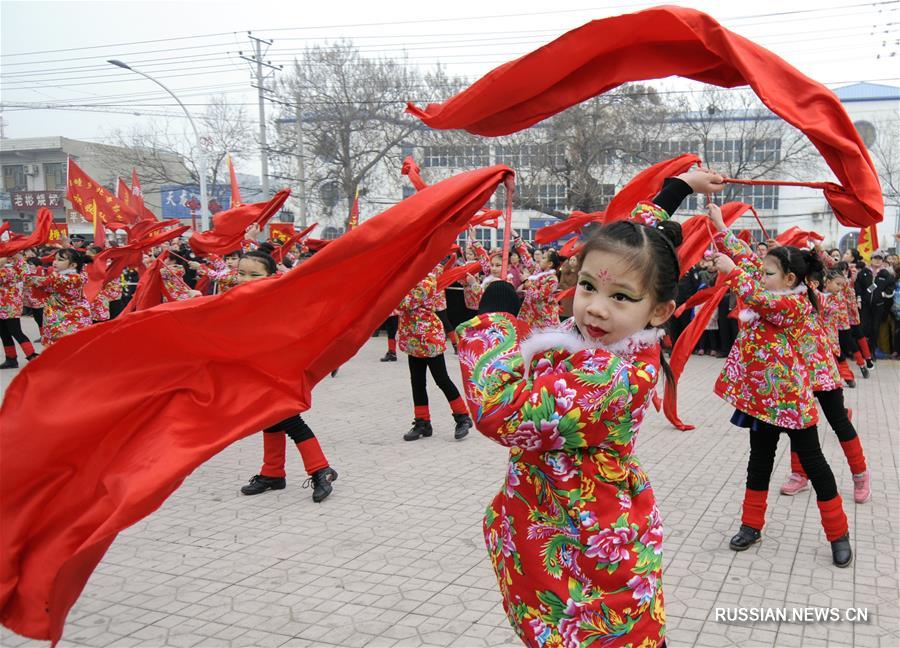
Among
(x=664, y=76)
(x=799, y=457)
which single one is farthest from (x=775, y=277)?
(x=664, y=76)

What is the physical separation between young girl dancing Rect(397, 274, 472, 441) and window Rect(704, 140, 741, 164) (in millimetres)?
28112

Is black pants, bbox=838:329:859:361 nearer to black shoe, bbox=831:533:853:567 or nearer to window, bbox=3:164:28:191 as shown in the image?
black shoe, bbox=831:533:853:567

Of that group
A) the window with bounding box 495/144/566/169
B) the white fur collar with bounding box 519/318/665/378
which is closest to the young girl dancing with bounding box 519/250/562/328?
the white fur collar with bounding box 519/318/665/378

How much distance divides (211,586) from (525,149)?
28.8m

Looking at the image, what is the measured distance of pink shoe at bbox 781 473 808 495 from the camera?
224 inches

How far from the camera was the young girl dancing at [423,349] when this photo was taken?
7508mm

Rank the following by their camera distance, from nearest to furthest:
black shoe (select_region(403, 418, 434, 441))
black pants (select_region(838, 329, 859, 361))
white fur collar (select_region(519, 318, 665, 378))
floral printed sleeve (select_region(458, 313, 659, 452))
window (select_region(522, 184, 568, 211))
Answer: floral printed sleeve (select_region(458, 313, 659, 452)), white fur collar (select_region(519, 318, 665, 378)), black shoe (select_region(403, 418, 434, 441)), black pants (select_region(838, 329, 859, 361)), window (select_region(522, 184, 568, 211))

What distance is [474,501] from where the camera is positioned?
5.55 meters

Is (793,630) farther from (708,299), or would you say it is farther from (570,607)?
(708,299)

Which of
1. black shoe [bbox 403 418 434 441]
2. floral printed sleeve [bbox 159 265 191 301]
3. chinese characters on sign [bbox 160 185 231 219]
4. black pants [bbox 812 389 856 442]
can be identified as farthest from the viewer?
chinese characters on sign [bbox 160 185 231 219]

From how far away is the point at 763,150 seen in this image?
1316 inches

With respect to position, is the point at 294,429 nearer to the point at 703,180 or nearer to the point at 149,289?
the point at 149,289

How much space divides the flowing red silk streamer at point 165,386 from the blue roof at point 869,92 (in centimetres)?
5370

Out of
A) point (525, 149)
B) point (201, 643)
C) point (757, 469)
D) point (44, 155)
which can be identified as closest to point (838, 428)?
point (757, 469)
